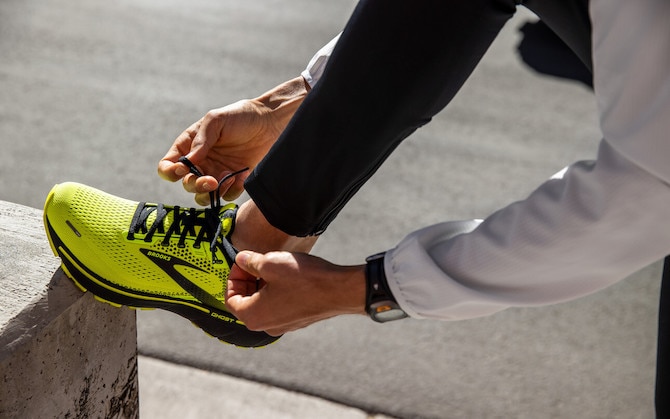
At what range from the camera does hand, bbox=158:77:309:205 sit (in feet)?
5.14

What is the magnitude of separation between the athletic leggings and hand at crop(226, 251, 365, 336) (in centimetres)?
11

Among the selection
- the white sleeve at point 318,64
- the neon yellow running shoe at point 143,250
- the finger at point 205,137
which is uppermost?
the white sleeve at point 318,64

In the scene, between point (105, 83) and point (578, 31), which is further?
point (105, 83)

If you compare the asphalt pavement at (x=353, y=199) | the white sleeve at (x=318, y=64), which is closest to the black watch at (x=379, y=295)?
the white sleeve at (x=318, y=64)

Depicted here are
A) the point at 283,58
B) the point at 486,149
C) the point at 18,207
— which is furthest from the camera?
the point at 283,58

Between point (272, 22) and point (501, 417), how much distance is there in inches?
111

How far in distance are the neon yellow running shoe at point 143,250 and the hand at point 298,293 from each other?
253 millimetres

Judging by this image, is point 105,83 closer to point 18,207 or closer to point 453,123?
point 453,123

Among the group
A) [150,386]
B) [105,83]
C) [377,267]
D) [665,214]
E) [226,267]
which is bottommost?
[105,83]

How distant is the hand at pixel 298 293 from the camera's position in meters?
1.15

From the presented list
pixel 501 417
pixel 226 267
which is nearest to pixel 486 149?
Answer: pixel 501 417

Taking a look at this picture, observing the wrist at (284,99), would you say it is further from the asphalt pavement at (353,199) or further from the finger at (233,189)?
the asphalt pavement at (353,199)

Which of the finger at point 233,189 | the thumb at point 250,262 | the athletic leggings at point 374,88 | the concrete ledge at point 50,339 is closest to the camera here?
the athletic leggings at point 374,88

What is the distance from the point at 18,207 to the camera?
1690mm
